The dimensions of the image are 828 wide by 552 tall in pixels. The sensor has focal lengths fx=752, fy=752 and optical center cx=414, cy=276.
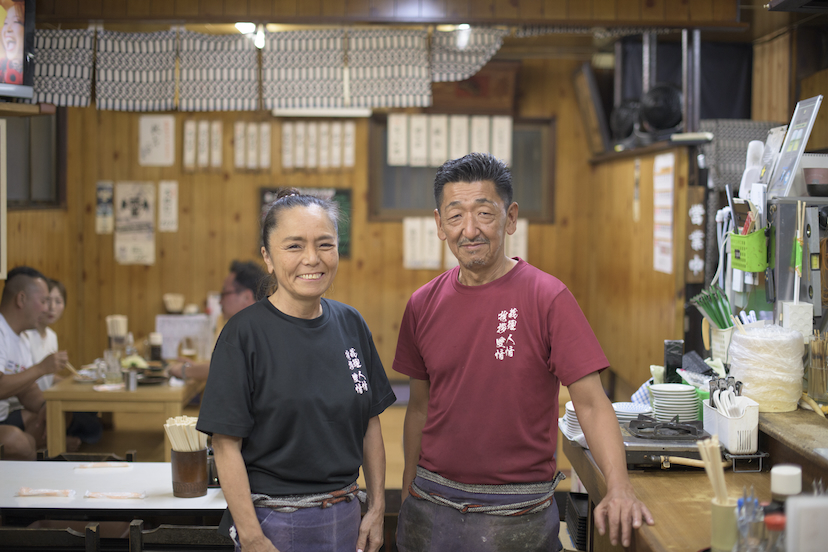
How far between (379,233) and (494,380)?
4765 millimetres

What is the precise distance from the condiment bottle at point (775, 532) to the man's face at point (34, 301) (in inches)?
158

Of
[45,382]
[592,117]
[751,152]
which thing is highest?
[592,117]

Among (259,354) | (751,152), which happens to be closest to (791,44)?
(751,152)

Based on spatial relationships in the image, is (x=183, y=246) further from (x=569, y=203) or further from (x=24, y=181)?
(x=569, y=203)

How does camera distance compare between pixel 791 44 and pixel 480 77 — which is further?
pixel 480 77

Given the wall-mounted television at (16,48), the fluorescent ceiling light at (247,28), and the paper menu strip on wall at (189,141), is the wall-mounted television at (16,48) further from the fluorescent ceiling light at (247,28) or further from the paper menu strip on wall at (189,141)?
the paper menu strip on wall at (189,141)

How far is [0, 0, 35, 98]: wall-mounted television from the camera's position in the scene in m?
3.41

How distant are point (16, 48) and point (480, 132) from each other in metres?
3.72

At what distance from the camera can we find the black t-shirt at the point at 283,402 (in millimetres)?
1677

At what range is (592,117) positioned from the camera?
6098 mm

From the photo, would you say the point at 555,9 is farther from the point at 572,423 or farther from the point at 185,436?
the point at 185,436

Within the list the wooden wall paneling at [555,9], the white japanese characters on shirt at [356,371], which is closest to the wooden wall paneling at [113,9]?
the wooden wall paneling at [555,9]

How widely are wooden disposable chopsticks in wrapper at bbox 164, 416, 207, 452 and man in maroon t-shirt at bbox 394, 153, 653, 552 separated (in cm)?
87

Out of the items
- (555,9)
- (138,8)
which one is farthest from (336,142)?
(555,9)
